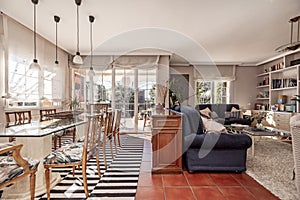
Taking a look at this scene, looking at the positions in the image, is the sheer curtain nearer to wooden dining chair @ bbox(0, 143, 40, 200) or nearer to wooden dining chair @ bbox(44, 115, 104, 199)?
wooden dining chair @ bbox(44, 115, 104, 199)

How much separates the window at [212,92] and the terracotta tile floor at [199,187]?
529 cm

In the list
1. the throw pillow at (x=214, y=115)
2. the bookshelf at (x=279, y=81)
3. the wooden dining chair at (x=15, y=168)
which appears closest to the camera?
the wooden dining chair at (x=15, y=168)

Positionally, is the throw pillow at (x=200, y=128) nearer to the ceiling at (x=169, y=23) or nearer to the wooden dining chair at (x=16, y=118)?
the ceiling at (x=169, y=23)

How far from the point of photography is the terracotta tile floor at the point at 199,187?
2.18 m

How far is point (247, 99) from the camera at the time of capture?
782 cm

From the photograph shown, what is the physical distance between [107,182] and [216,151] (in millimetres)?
1551

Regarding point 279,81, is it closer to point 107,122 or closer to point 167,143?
point 167,143

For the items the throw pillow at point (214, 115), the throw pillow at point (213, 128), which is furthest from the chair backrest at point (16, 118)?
the throw pillow at point (214, 115)

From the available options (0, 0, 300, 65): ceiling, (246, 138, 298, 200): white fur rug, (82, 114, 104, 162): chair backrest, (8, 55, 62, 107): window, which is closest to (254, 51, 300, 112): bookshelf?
(0, 0, 300, 65): ceiling

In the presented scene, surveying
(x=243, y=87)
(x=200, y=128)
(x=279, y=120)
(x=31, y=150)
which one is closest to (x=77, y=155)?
(x=31, y=150)

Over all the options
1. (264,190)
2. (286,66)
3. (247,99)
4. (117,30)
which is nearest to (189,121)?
(264,190)

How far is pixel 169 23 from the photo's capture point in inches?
150

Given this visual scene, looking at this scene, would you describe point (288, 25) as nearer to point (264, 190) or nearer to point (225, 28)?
point (225, 28)

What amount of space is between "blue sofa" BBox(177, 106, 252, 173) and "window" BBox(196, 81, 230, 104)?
17.0 feet
